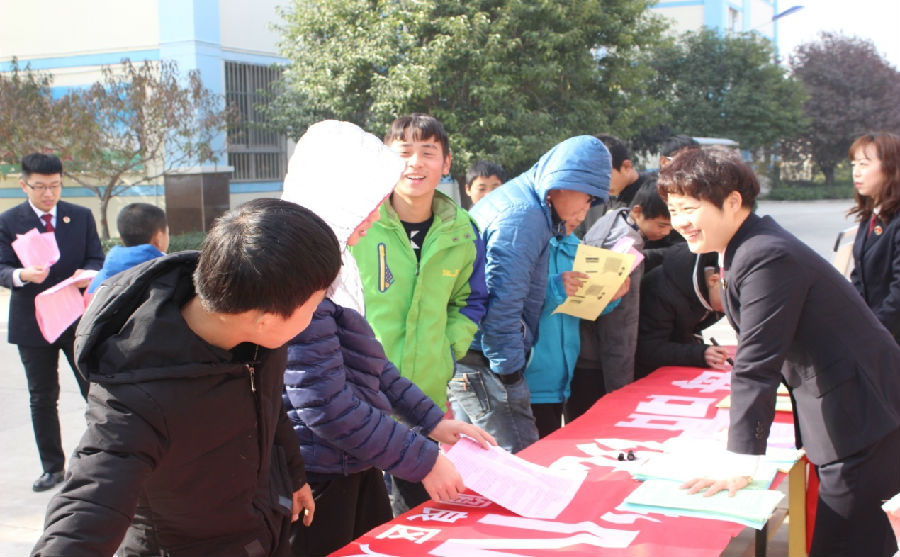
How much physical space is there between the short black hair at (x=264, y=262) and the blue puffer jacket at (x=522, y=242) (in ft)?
5.50

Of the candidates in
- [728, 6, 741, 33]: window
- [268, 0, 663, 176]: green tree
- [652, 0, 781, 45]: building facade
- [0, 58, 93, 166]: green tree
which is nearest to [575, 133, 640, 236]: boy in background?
[268, 0, 663, 176]: green tree

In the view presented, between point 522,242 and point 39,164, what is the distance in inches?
99.4

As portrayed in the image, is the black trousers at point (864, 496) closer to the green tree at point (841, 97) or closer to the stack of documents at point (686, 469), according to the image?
the stack of documents at point (686, 469)

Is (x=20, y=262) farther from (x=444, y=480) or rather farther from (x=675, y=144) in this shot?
(x=675, y=144)

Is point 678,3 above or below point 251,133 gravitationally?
above

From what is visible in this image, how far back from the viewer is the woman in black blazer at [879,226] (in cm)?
367

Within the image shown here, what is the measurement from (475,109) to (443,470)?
12.0 metres

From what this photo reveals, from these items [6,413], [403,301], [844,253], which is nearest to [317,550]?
[403,301]

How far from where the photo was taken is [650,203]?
3.56m

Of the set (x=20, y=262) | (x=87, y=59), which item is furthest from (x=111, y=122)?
(x=20, y=262)

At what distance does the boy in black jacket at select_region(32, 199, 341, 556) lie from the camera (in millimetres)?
1217

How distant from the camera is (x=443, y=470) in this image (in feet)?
6.37

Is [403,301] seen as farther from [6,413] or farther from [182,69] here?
[182,69]

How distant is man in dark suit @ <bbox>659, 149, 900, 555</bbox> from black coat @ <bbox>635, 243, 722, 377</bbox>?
1378 mm
